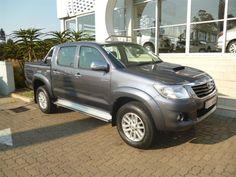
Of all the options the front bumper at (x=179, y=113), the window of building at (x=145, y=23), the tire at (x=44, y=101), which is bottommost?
the tire at (x=44, y=101)

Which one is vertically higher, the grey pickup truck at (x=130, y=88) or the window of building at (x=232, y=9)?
the window of building at (x=232, y=9)

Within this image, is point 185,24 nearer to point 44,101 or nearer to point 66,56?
point 66,56

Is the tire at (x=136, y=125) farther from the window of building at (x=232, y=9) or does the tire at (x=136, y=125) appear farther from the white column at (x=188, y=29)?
the window of building at (x=232, y=9)

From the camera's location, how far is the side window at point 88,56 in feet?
16.2

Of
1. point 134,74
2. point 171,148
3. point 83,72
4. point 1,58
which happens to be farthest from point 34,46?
point 171,148

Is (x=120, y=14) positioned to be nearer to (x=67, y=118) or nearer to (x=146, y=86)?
(x=67, y=118)

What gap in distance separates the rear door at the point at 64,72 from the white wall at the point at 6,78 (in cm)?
445

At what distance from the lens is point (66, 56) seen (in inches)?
228

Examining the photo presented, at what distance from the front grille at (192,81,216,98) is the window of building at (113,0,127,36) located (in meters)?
8.70

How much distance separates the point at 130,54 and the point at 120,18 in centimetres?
826

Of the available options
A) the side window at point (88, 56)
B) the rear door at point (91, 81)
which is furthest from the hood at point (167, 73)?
the side window at point (88, 56)

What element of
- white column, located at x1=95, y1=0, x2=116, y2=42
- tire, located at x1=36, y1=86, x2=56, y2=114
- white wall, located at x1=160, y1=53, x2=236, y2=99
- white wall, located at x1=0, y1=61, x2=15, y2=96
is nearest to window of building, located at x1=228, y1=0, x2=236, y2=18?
white wall, located at x1=160, y1=53, x2=236, y2=99

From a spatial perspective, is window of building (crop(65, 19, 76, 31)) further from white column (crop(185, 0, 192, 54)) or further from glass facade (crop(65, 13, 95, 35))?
white column (crop(185, 0, 192, 54))

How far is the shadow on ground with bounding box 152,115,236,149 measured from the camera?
443 cm
